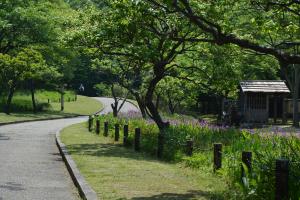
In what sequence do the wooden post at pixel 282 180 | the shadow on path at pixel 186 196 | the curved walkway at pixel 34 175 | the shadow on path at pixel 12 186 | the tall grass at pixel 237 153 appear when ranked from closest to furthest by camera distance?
1. the wooden post at pixel 282 180
2. the tall grass at pixel 237 153
3. the shadow on path at pixel 186 196
4. the curved walkway at pixel 34 175
5. the shadow on path at pixel 12 186

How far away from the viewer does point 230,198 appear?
28.3ft

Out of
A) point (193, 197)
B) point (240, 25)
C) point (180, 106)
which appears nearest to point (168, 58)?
point (193, 197)

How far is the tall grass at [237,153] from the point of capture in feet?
26.4

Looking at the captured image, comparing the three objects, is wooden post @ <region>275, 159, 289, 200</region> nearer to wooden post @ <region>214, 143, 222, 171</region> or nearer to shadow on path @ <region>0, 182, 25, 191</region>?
wooden post @ <region>214, 143, 222, 171</region>

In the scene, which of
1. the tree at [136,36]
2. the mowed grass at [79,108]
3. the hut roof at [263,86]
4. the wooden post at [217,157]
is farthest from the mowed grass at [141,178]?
the mowed grass at [79,108]

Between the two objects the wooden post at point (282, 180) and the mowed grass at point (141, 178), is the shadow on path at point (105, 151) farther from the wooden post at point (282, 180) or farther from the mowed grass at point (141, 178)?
the wooden post at point (282, 180)

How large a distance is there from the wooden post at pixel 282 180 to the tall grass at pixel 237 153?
0.13 m

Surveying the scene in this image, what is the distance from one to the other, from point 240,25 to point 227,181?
2264 centimetres

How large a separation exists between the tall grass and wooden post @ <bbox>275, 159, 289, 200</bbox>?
132 millimetres

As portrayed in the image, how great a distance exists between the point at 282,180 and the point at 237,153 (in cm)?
498

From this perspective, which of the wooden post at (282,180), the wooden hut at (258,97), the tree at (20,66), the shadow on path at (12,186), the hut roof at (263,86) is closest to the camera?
the wooden post at (282,180)

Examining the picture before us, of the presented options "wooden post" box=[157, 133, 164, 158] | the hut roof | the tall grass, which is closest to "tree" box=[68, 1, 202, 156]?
"wooden post" box=[157, 133, 164, 158]

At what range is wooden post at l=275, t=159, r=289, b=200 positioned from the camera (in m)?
7.48

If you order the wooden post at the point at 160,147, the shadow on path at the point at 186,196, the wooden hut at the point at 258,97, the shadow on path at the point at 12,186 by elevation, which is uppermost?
the wooden hut at the point at 258,97
